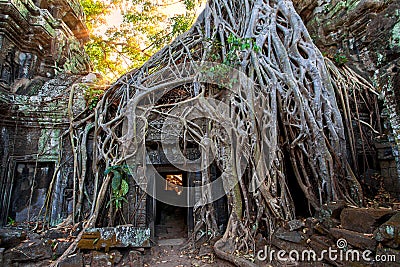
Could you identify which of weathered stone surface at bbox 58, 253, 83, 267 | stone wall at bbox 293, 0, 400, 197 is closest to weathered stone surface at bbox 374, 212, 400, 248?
stone wall at bbox 293, 0, 400, 197

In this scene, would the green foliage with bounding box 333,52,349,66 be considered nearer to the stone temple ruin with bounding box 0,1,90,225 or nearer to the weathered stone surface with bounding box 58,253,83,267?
the stone temple ruin with bounding box 0,1,90,225

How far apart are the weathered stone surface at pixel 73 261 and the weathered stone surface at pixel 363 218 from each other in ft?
9.64

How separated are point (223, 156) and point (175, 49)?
2421mm

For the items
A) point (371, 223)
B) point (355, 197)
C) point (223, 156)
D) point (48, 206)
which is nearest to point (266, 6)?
point (223, 156)

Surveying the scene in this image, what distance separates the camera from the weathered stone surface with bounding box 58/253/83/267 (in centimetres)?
313

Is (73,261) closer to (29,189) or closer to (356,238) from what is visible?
(29,189)

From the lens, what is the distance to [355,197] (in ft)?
10.2

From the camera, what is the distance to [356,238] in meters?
1.99

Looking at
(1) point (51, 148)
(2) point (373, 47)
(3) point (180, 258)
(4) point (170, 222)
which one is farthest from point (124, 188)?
(2) point (373, 47)

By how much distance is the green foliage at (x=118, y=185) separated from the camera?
155 inches

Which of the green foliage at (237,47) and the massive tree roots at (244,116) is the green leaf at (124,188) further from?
the green foliage at (237,47)

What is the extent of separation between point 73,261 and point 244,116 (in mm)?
2879

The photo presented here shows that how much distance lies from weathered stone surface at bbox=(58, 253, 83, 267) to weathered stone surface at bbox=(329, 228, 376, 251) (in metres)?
2.84

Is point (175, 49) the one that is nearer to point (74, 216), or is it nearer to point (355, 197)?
point (74, 216)
